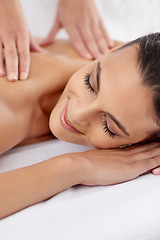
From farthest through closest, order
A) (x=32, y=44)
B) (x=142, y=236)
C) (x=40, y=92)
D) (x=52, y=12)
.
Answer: (x=52, y=12)
(x=32, y=44)
(x=40, y=92)
(x=142, y=236)

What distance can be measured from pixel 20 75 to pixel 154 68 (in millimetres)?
520

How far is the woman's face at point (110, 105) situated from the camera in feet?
3.20

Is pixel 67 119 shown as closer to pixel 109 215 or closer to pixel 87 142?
pixel 87 142

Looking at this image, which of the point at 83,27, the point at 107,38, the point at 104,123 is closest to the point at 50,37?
the point at 83,27

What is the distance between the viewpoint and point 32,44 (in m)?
1.41

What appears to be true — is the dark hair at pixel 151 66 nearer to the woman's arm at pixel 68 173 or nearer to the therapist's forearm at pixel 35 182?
the woman's arm at pixel 68 173

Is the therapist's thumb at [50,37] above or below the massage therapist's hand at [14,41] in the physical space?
below

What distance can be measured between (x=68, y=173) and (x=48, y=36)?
3.07 feet

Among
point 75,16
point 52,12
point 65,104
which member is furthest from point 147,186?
point 52,12

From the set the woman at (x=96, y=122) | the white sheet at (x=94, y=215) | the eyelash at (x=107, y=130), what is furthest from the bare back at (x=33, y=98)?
the eyelash at (x=107, y=130)

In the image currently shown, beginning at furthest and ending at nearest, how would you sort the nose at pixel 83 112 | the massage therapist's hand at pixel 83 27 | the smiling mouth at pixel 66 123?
the massage therapist's hand at pixel 83 27 < the smiling mouth at pixel 66 123 < the nose at pixel 83 112

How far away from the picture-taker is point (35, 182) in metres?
0.94

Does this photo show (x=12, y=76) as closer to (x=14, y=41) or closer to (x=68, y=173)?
(x=14, y=41)

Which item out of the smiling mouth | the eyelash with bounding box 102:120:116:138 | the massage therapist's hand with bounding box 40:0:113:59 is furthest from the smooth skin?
→ the eyelash with bounding box 102:120:116:138
